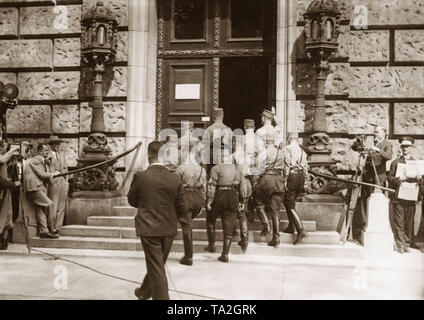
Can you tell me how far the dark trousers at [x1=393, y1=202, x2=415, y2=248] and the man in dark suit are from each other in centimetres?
547

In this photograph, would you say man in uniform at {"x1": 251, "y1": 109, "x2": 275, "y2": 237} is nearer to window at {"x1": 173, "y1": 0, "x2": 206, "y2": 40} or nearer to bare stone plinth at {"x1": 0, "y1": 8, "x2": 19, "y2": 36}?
window at {"x1": 173, "y1": 0, "x2": 206, "y2": 40}

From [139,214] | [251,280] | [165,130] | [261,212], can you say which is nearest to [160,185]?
[139,214]

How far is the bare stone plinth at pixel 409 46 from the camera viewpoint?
10555 millimetres

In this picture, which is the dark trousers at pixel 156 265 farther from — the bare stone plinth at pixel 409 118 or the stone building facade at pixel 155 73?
the bare stone plinth at pixel 409 118

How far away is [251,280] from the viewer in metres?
7.20

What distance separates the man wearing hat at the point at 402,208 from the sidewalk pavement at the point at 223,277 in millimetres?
381

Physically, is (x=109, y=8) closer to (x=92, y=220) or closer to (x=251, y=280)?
(x=92, y=220)

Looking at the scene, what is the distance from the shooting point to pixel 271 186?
898cm

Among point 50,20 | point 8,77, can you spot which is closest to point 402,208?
point 50,20

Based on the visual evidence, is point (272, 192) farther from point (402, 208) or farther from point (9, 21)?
point (9, 21)

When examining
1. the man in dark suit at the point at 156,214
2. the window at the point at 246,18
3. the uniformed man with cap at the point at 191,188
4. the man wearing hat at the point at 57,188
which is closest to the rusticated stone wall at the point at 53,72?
the man wearing hat at the point at 57,188

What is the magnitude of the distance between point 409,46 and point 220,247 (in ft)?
19.7

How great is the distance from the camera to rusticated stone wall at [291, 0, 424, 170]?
10531 mm

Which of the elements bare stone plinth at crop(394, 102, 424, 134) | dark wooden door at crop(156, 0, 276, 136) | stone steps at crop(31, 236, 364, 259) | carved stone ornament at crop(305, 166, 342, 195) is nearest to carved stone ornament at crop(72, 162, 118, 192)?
stone steps at crop(31, 236, 364, 259)
